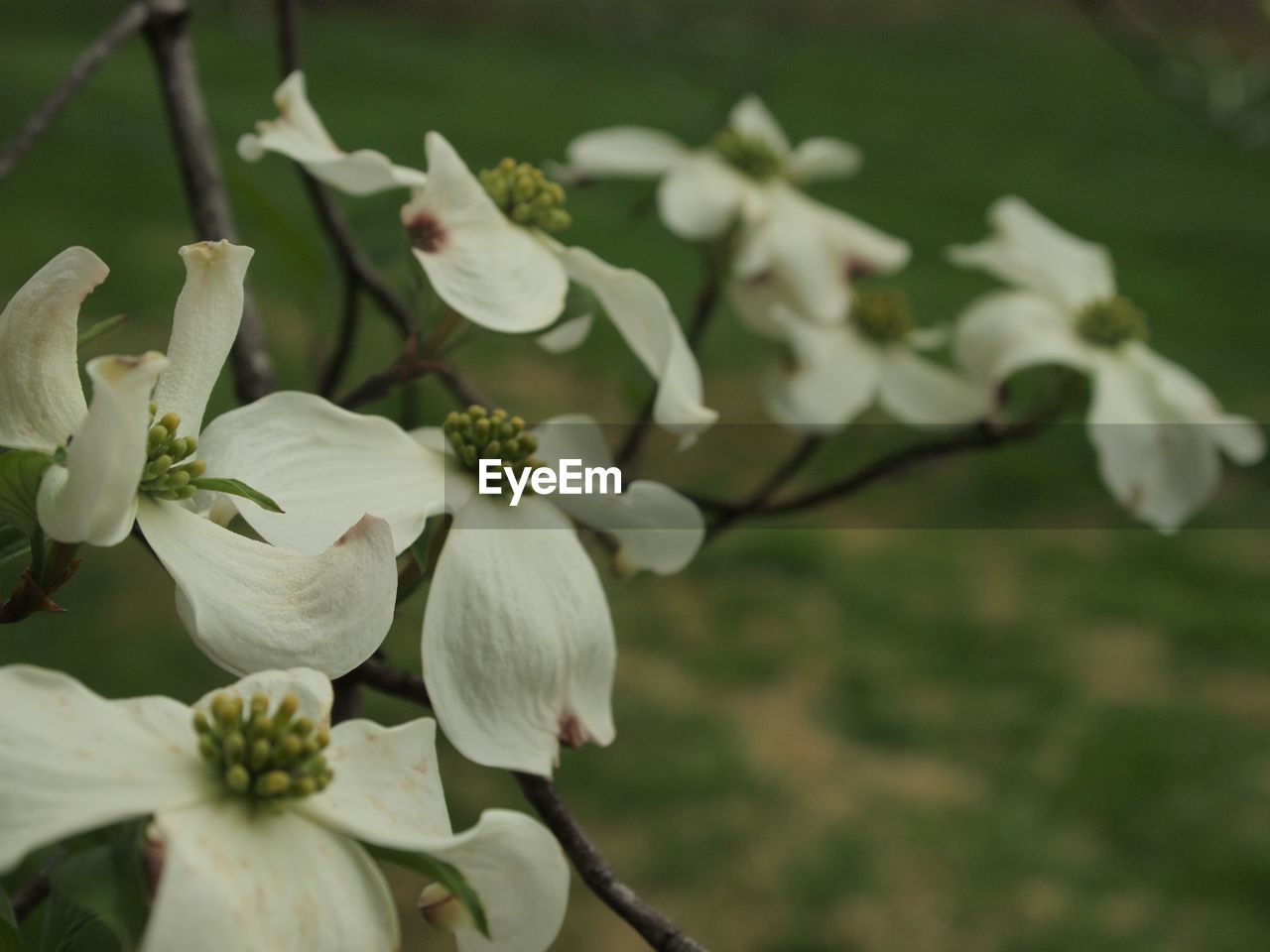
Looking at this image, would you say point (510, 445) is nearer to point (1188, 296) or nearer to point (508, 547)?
point (508, 547)

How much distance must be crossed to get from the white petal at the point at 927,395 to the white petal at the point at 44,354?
389 mm

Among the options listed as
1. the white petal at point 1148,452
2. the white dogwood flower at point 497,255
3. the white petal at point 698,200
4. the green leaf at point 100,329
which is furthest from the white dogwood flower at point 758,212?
the green leaf at point 100,329

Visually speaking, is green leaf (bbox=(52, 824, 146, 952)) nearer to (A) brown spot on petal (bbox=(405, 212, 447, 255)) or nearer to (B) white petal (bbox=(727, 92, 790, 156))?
(A) brown spot on petal (bbox=(405, 212, 447, 255))

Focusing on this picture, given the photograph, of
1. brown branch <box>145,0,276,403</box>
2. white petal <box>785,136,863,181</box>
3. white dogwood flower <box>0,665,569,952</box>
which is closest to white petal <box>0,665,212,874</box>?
white dogwood flower <box>0,665,569,952</box>

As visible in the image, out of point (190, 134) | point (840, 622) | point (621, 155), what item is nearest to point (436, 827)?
point (190, 134)

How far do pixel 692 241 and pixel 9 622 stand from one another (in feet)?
1.30

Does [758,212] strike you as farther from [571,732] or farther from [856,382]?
[571,732]

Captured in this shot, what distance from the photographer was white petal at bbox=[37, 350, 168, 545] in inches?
8.4

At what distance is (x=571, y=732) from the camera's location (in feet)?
0.99

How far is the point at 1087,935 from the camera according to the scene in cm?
→ 124

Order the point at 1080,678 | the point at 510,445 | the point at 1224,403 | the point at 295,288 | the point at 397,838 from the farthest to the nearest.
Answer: the point at 1224,403 → the point at 1080,678 → the point at 295,288 → the point at 510,445 → the point at 397,838

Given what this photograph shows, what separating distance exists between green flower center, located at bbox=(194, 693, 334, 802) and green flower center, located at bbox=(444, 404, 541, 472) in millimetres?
99

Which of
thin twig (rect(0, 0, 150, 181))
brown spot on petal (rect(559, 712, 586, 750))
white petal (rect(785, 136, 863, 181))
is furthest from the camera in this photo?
white petal (rect(785, 136, 863, 181))

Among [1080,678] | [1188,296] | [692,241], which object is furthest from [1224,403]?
[692,241]
